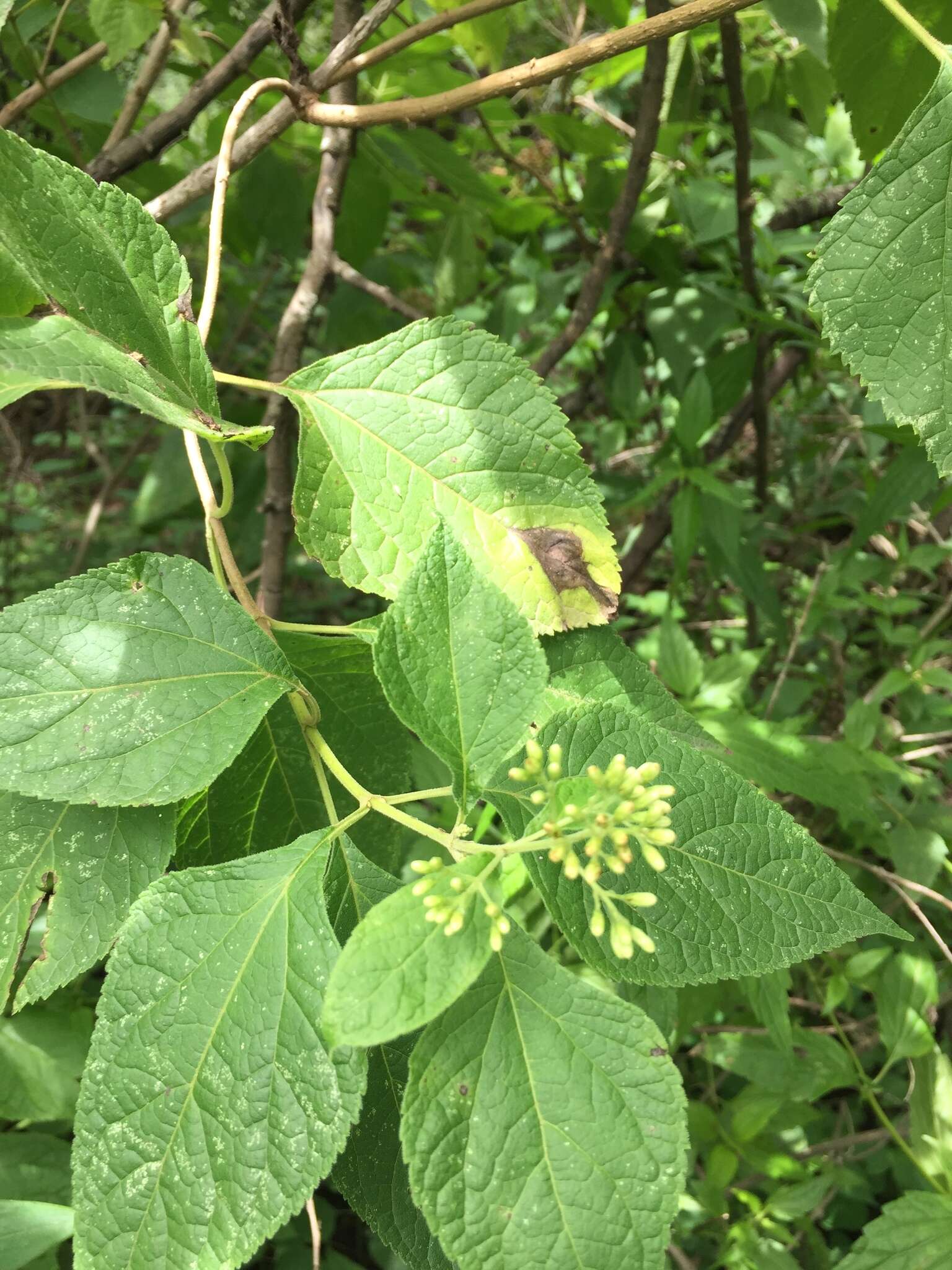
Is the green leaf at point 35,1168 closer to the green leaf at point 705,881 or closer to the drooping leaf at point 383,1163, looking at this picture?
the drooping leaf at point 383,1163

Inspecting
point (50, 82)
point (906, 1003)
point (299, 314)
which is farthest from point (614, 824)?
point (50, 82)

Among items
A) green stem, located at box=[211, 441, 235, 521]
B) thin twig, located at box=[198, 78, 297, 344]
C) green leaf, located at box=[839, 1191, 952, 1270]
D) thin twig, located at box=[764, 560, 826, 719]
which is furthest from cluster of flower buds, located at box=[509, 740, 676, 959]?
thin twig, located at box=[764, 560, 826, 719]

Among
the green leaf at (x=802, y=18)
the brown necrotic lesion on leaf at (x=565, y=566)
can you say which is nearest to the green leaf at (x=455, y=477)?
the brown necrotic lesion on leaf at (x=565, y=566)

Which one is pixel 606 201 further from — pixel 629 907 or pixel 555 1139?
pixel 555 1139

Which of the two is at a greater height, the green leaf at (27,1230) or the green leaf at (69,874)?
the green leaf at (69,874)

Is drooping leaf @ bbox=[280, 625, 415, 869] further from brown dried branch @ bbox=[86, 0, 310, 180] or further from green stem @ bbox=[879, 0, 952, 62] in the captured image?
brown dried branch @ bbox=[86, 0, 310, 180]

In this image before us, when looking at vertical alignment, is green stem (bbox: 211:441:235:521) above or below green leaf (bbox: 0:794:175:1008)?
above

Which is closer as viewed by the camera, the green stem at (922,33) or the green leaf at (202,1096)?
the green leaf at (202,1096)
